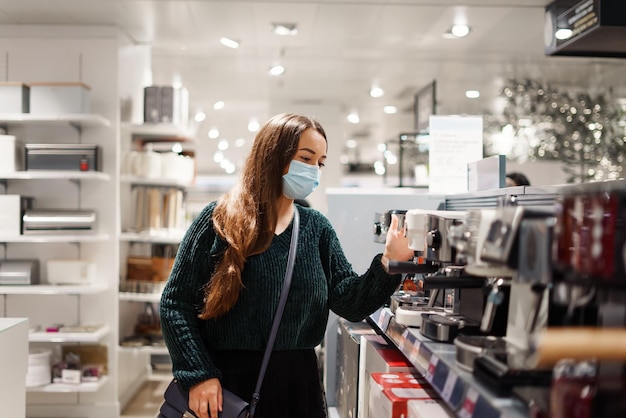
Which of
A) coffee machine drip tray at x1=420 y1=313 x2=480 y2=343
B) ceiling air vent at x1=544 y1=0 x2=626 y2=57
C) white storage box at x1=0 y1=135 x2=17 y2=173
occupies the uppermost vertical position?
ceiling air vent at x1=544 y1=0 x2=626 y2=57

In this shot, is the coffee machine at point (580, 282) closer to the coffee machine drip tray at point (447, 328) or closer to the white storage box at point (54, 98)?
the coffee machine drip tray at point (447, 328)

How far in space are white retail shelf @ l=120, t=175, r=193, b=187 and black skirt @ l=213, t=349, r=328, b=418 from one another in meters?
3.37

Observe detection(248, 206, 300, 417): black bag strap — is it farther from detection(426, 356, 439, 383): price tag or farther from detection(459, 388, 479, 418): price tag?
detection(459, 388, 479, 418): price tag

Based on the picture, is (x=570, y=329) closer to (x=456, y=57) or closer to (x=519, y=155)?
(x=456, y=57)

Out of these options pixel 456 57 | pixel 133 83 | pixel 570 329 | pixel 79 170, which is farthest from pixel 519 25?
pixel 570 329

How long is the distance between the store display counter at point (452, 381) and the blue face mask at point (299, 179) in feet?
1.96

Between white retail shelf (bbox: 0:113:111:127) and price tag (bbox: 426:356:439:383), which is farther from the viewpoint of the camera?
white retail shelf (bbox: 0:113:111:127)

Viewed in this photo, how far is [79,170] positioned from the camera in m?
4.73

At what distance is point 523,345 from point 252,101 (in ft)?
27.1

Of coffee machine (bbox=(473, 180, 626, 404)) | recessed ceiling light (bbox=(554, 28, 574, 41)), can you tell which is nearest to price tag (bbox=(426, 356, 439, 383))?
coffee machine (bbox=(473, 180, 626, 404))

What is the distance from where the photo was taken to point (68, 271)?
4848 millimetres

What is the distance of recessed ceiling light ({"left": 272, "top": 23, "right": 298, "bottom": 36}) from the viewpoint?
516cm

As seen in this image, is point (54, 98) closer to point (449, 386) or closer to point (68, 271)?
point (68, 271)

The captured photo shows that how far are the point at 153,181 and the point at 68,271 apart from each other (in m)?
1.00
